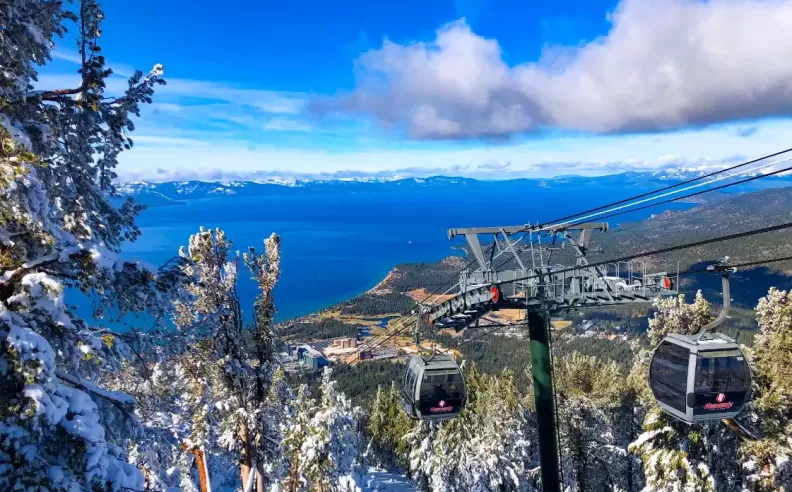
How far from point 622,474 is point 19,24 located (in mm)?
27548

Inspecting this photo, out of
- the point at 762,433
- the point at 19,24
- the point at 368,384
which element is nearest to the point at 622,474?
the point at 762,433

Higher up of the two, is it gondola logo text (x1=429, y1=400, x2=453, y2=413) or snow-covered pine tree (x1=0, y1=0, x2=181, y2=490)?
snow-covered pine tree (x1=0, y1=0, x2=181, y2=490)

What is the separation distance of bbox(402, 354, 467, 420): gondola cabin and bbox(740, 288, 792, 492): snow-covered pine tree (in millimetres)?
7849

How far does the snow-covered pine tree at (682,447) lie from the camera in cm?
1372

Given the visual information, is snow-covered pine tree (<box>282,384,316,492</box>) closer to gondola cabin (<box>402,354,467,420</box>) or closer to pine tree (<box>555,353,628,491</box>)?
gondola cabin (<box>402,354,467,420</box>)

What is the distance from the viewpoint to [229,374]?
10.8 metres

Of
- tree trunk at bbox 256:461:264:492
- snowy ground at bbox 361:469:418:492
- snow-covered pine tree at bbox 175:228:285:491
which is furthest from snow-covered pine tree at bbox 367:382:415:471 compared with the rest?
snow-covered pine tree at bbox 175:228:285:491

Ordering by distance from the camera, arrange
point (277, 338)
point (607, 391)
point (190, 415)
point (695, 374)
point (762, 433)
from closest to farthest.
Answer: point (695, 374) < point (190, 415) < point (277, 338) < point (762, 433) < point (607, 391)

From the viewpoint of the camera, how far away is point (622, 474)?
78.6 feet

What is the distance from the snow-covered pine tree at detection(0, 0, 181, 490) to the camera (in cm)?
420

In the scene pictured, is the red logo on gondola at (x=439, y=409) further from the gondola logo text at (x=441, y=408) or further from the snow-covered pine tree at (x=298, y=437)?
the snow-covered pine tree at (x=298, y=437)

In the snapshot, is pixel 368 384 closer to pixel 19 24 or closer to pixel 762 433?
pixel 762 433

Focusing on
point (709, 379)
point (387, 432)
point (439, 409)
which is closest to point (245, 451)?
point (439, 409)

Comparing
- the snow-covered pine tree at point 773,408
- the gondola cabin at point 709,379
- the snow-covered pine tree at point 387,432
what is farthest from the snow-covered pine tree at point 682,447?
the snow-covered pine tree at point 387,432
